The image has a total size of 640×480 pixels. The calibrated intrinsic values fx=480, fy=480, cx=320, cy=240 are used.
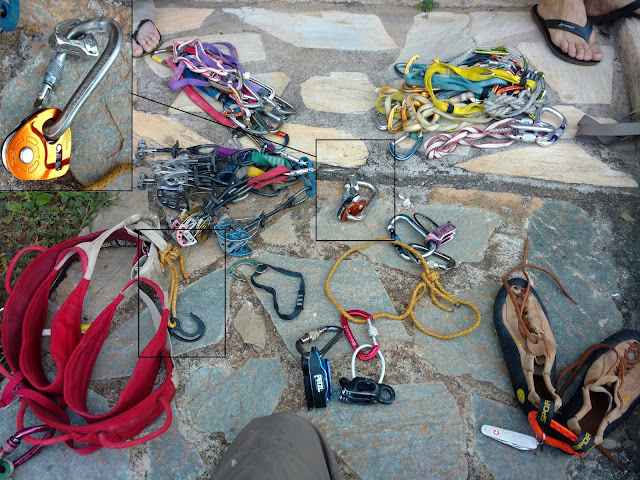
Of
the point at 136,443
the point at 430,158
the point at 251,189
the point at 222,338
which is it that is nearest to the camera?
the point at 136,443

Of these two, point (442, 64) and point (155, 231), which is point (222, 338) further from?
point (442, 64)

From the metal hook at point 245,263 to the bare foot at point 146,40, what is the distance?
2011 millimetres

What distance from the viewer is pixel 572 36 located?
12.2 feet

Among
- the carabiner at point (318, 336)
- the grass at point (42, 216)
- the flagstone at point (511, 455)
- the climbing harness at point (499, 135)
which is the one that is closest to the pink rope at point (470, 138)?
the climbing harness at point (499, 135)

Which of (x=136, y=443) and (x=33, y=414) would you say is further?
(x=33, y=414)

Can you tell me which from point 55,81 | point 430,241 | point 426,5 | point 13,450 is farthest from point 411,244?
point 426,5

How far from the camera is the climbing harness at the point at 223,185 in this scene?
2.78m

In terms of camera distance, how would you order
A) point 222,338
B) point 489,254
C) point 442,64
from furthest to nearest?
point 442,64, point 489,254, point 222,338

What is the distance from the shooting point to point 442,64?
134 inches

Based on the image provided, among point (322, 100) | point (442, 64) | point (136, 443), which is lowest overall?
point (136, 443)

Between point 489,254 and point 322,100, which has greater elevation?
point 322,100

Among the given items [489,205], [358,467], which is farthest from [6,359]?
[489,205]

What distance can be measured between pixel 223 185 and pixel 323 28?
1.91m

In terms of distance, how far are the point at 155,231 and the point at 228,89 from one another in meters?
1.19
